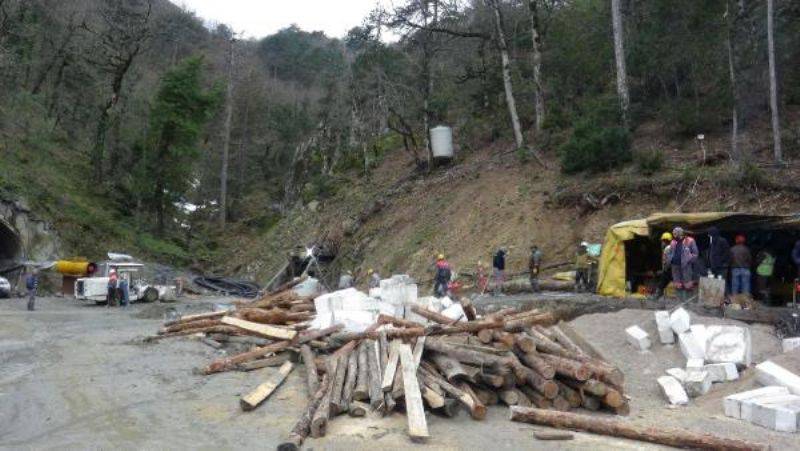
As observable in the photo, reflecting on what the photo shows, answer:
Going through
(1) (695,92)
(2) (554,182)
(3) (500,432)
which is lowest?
(3) (500,432)

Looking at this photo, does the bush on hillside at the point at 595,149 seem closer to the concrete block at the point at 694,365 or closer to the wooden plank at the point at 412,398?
the concrete block at the point at 694,365

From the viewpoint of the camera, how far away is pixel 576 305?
56.9 feet

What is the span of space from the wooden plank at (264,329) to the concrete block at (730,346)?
7.62m

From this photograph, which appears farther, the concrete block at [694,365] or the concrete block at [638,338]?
the concrete block at [638,338]

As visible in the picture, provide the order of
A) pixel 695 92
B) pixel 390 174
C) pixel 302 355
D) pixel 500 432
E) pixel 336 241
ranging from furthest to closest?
pixel 390 174
pixel 336 241
pixel 695 92
pixel 302 355
pixel 500 432

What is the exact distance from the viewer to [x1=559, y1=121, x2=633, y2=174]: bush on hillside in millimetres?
25062

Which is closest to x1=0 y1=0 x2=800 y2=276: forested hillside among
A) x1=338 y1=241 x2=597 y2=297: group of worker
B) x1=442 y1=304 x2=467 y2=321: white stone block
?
x1=338 y1=241 x2=597 y2=297: group of worker

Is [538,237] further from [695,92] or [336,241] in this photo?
[336,241]

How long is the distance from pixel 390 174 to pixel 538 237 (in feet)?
56.4

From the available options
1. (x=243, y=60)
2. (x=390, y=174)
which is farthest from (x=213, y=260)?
(x=243, y=60)

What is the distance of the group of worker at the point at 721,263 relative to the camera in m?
15.8

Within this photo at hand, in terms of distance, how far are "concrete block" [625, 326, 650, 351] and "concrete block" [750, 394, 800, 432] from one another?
138 inches

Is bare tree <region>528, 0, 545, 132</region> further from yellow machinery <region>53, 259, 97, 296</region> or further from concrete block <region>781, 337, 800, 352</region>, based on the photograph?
yellow machinery <region>53, 259, 97, 296</region>

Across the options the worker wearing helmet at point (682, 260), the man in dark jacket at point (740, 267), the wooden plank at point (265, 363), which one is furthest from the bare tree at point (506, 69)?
the wooden plank at point (265, 363)
